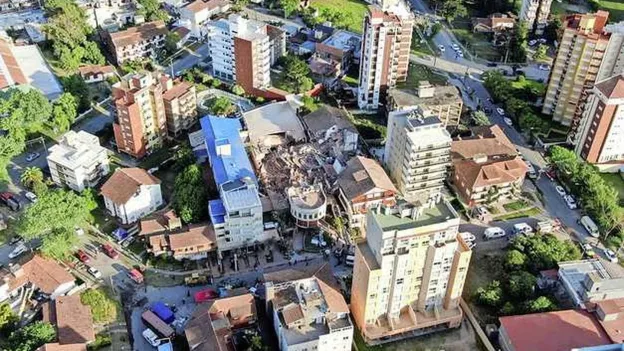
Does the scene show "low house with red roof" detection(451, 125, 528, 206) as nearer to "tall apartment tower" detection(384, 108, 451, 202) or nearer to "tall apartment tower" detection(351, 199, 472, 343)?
"tall apartment tower" detection(384, 108, 451, 202)

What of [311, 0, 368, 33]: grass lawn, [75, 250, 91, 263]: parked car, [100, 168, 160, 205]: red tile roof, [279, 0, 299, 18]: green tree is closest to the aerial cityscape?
[100, 168, 160, 205]: red tile roof

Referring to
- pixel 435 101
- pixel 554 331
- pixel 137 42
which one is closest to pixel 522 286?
pixel 554 331

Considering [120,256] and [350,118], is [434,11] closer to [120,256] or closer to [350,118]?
[350,118]

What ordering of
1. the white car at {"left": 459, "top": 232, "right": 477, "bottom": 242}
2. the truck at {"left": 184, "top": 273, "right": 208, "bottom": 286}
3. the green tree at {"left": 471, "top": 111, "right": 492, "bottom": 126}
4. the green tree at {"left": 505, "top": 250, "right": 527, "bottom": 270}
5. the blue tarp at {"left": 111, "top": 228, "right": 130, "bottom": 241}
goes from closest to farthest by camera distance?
the truck at {"left": 184, "top": 273, "right": 208, "bottom": 286} → the green tree at {"left": 505, "top": 250, "right": 527, "bottom": 270} → the blue tarp at {"left": 111, "top": 228, "right": 130, "bottom": 241} → the white car at {"left": 459, "top": 232, "right": 477, "bottom": 242} → the green tree at {"left": 471, "top": 111, "right": 492, "bottom": 126}

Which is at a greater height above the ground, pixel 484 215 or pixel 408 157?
pixel 408 157

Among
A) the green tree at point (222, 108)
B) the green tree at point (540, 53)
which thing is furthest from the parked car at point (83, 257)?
the green tree at point (540, 53)

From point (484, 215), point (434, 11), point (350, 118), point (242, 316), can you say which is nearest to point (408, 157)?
point (484, 215)

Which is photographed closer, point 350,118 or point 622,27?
point 622,27
